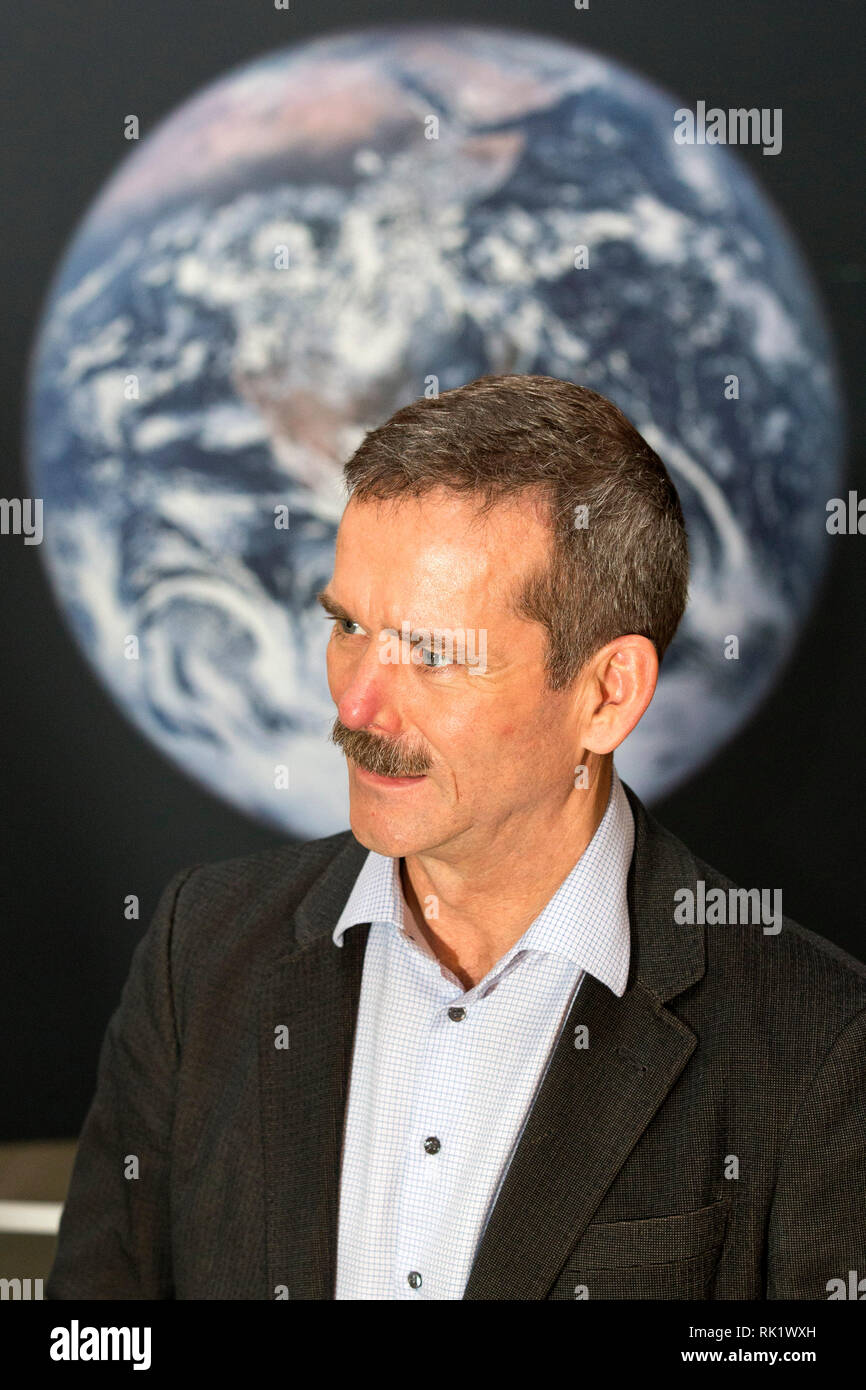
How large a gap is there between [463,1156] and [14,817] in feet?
5.82

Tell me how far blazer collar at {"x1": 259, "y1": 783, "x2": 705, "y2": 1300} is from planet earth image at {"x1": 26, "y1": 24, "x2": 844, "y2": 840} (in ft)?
4.19

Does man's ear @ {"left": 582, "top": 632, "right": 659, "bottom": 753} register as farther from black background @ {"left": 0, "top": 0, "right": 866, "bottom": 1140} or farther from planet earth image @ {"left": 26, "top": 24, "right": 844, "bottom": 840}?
black background @ {"left": 0, "top": 0, "right": 866, "bottom": 1140}

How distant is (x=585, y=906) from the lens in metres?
1.50

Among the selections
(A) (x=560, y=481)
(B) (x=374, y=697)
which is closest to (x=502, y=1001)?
(B) (x=374, y=697)

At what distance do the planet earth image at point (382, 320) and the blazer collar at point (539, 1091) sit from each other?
1.28 meters

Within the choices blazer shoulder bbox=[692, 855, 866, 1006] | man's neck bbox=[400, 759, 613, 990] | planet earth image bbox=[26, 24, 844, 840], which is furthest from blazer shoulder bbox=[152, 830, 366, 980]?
planet earth image bbox=[26, 24, 844, 840]

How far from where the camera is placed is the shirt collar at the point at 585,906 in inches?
58.1

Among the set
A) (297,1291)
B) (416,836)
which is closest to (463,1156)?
(297,1291)

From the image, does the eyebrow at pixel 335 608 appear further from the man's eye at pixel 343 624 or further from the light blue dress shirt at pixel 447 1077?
the light blue dress shirt at pixel 447 1077

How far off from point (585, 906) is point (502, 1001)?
0.14m

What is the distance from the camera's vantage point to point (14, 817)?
295 cm

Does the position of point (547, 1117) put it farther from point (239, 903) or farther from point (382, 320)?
point (382, 320)

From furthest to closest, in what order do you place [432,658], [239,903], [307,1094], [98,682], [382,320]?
[98,682], [382,320], [239,903], [307,1094], [432,658]
